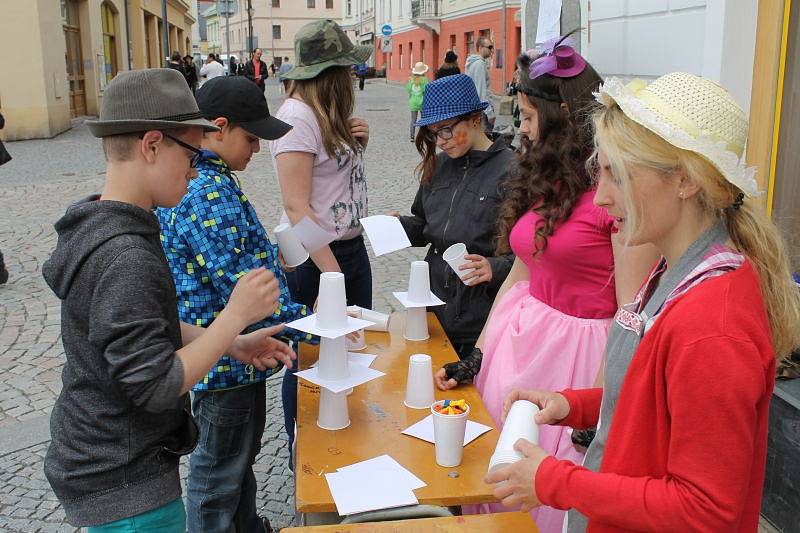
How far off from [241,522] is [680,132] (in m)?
2.16

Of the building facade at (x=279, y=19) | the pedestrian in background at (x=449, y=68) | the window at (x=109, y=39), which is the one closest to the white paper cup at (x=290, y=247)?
the pedestrian in background at (x=449, y=68)

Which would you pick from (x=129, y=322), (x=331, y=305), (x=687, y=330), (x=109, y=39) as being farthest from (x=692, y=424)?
(x=109, y=39)

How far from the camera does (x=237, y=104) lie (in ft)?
7.82

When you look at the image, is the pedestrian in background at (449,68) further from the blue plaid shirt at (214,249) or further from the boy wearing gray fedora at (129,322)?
the boy wearing gray fedora at (129,322)

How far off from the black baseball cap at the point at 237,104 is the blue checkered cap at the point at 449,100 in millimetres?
723

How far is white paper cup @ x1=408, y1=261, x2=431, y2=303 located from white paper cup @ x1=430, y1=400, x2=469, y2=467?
→ 2.86 feet

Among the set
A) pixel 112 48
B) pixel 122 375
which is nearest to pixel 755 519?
pixel 122 375

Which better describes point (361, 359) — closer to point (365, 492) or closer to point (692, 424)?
point (365, 492)

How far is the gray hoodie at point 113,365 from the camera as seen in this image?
1.59 metres

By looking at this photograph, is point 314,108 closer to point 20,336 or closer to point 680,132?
point 680,132

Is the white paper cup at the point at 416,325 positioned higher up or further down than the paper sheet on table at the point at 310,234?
further down

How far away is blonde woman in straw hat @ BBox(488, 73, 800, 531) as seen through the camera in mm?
1246

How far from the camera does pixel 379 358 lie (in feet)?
9.04

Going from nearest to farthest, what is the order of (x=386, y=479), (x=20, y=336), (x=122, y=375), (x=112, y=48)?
(x=122, y=375), (x=386, y=479), (x=20, y=336), (x=112, y=48)
